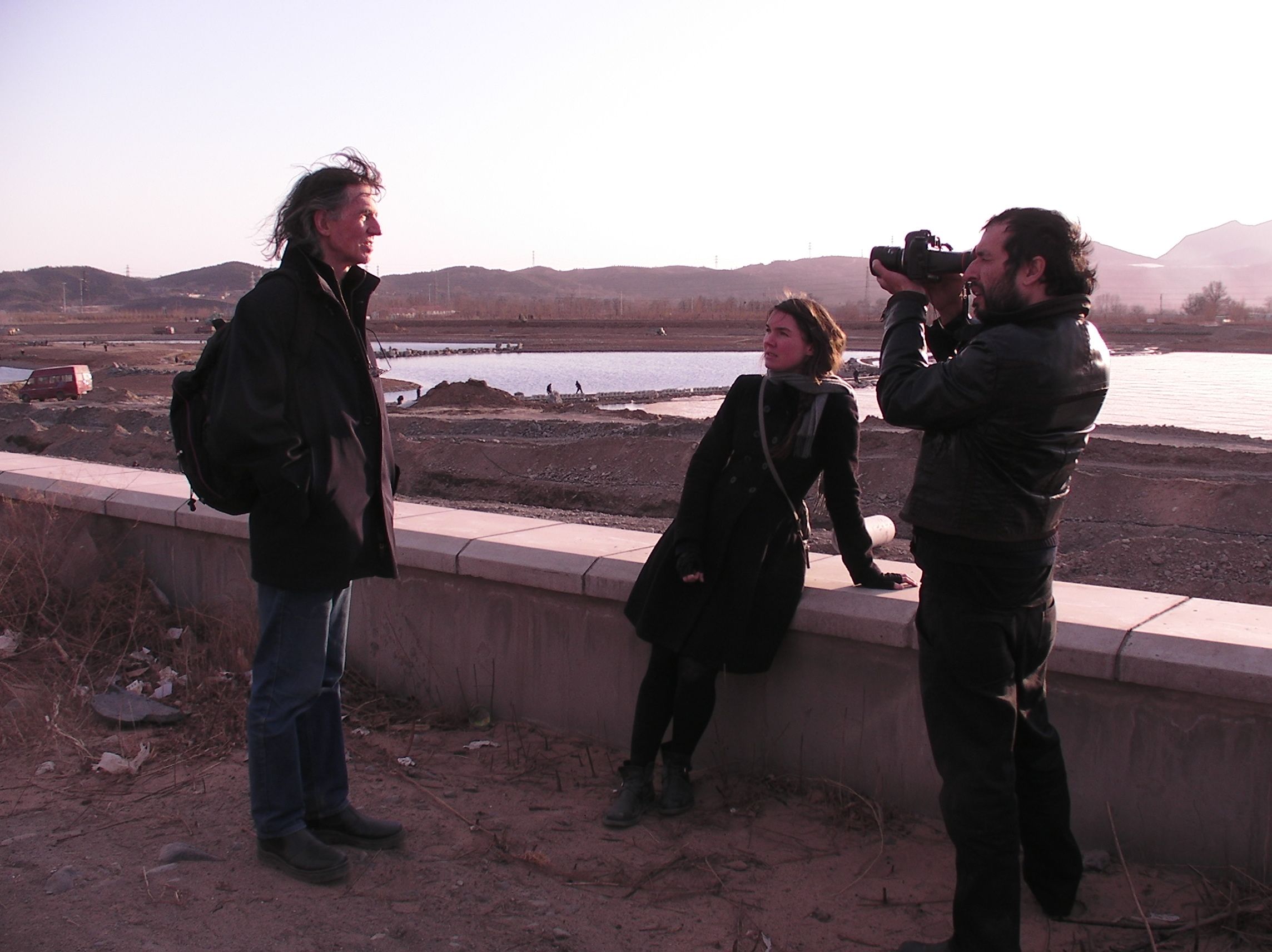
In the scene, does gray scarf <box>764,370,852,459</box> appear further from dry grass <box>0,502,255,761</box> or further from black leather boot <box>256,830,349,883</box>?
dry grass <box>0,502,255,761</box>

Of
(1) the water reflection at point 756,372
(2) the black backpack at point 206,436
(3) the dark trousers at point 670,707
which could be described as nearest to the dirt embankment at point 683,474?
(1) the water reflection at point 756,372

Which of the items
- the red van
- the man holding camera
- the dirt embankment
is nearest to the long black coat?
the man holding camera

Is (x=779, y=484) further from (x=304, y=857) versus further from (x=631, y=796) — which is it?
(x=304, y=857)

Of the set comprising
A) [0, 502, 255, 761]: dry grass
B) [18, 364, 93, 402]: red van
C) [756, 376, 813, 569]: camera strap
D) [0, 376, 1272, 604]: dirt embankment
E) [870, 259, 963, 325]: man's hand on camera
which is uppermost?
[870, 259, 963, 325]: man's hand on camera

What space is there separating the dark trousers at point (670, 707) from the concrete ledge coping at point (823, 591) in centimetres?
36

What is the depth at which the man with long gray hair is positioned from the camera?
2859 millimetres

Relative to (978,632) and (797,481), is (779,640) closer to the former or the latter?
(797,481)

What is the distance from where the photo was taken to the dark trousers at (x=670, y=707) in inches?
139

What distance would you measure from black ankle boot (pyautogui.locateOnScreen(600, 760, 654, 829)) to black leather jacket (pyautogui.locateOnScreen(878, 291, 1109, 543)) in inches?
54.0

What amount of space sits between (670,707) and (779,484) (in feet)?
2.58

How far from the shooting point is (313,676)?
312cm

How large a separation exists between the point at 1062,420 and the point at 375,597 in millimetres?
2994

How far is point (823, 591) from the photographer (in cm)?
356

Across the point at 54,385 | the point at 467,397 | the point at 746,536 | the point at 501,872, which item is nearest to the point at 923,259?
the point at 746,536
